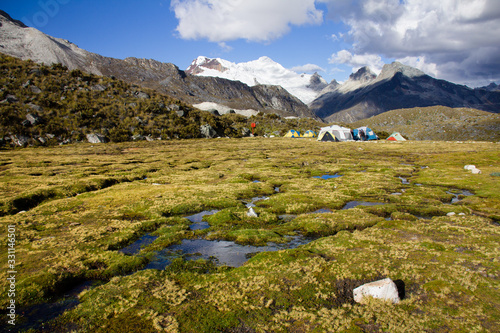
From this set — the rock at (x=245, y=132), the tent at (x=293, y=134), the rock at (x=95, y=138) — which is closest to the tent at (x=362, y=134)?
the tent at (x=293, y=134)

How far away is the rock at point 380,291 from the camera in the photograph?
32.1ft

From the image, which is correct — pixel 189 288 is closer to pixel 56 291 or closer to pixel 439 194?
pixel 56 291

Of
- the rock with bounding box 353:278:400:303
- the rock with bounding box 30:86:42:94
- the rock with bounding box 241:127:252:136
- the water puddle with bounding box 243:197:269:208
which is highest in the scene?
the rock with bounding box 30:86:42:94

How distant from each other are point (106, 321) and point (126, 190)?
21193mm

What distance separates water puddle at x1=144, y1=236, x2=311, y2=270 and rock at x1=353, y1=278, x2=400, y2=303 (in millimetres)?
5671

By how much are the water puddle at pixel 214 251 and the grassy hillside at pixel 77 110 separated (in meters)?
81.8

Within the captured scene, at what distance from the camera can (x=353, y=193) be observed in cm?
2808

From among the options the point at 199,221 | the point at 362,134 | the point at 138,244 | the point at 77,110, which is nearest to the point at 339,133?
the point at 362,134

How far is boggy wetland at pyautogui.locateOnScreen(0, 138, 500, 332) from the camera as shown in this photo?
918cm

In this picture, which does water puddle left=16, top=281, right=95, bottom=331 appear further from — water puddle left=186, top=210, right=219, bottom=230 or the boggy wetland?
water puddle left=186, top=210, right=219, bottom=230

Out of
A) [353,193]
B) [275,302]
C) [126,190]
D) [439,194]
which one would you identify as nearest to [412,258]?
[275,302]

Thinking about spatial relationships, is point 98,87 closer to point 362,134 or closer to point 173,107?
point 173,107

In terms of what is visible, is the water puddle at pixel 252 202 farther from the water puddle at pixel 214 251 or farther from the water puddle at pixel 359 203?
the water puddle at pixel 359 203

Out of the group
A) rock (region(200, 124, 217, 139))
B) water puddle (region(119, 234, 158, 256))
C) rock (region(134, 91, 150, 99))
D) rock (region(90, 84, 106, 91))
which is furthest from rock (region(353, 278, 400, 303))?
rock (region(134, 91, 150, 99))
